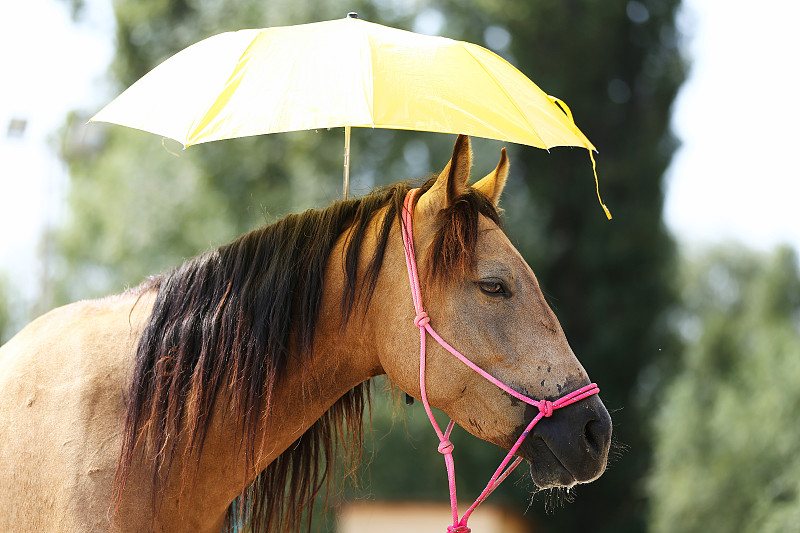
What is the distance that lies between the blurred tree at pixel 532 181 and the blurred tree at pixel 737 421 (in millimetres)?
2402

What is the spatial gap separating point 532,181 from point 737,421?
32.1 ft

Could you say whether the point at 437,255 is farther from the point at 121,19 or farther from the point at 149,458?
the point at 121,19

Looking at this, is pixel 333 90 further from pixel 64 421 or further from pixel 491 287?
pixel 64 421

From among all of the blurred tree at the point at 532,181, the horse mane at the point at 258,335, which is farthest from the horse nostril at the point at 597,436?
the blurred tree at the point at 532,181

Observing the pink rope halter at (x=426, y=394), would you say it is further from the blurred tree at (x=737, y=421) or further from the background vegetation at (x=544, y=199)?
the background vegetation at (x=544, y=199)

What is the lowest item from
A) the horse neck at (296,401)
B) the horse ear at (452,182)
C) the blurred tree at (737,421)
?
the blurred tree at (737,421)

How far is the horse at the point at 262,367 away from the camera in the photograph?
2.25 metres

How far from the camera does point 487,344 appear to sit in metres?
2.32

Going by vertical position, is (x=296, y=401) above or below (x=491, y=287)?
below

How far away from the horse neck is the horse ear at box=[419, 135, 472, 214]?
0.25 m

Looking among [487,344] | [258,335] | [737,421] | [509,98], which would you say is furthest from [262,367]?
[737,421]

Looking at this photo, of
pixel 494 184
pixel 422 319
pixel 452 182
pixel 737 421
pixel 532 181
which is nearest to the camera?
pixel 422 319

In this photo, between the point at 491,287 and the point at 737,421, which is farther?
the point at 737,421

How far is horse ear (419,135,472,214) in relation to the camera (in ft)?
7.96
